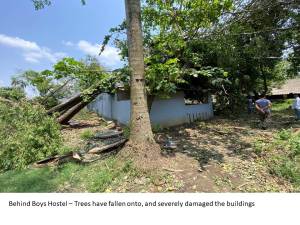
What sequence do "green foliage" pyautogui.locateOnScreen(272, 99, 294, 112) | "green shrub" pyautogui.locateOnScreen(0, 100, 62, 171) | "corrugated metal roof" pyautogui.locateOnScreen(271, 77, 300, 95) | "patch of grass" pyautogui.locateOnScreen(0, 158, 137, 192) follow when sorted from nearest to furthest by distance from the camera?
Result: "patch of grass" pyautogui.locateOnScreen(0, 158, 137, 192), "green shrub" pyautogui.locateOnScreen(0, 100, 62, 171), "green foliage" pyautogui.locateOnScreen(272, 99, 294, 112), "corrugated metal roof" pyautogui.locateOnScreen(271, 77, 300, 95)

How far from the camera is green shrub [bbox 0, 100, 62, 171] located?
316 inches

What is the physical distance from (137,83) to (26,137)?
410cm

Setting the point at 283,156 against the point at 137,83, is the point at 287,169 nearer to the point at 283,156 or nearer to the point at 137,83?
the point at 283,156

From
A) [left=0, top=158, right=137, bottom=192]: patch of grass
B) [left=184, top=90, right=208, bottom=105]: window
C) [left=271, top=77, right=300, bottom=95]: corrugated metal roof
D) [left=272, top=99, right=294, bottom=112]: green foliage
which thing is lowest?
[left=0, top=158, right=137, bottom=192]: patch of grass

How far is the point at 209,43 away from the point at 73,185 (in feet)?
32.6

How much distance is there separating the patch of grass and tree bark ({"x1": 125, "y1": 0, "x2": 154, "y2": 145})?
875 mm

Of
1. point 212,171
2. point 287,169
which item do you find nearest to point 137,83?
point 212,171

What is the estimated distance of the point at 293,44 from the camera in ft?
58.9

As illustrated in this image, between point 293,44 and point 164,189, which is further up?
point 293,44

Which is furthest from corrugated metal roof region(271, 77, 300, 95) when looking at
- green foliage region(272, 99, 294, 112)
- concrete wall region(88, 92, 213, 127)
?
concrete wall region(88, 92, 213, 127)

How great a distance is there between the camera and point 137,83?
6.88 m

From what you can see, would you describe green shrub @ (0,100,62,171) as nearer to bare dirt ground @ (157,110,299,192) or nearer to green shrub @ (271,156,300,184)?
bare dirt ground @ (157,110,299,192)
